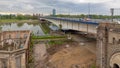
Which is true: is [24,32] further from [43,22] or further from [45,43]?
[43,22]

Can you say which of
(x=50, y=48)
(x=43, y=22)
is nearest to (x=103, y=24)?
(x=50, y=48)

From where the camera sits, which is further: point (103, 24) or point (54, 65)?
point (54, 65)

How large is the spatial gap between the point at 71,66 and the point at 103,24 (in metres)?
7.39

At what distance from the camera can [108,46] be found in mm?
28797

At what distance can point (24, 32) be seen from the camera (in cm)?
4978

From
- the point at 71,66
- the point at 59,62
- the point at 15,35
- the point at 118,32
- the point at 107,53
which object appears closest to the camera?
the point at 118,32

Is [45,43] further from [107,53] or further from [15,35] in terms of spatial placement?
[107,53]

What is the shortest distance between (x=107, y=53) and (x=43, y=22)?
11766cm

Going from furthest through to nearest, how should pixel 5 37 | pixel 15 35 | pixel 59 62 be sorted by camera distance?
pixel 15 35 < pixel 5 37 < pixel 59 62

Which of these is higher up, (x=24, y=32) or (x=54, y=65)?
(x=24, y=32)

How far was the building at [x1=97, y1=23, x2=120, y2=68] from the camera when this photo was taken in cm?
2712

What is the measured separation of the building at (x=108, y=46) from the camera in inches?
1068

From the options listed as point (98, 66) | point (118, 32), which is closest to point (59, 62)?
point (98, 66)

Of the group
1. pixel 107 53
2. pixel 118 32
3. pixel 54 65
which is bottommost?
pixel 54 65
